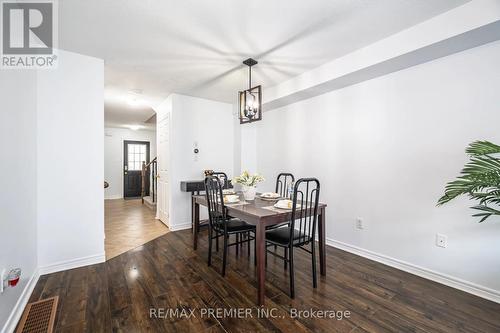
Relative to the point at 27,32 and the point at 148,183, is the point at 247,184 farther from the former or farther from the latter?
the point at 148,183

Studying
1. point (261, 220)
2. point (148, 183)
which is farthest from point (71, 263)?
point (148, 183)

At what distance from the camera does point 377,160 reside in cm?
271

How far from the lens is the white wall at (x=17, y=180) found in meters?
1.52

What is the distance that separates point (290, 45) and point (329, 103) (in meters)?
1.18

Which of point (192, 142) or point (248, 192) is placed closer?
point (248, 192)

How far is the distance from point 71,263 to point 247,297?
2067 millimetres

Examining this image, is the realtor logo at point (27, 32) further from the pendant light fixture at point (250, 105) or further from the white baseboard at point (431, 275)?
the white baseboard at point (431, 275)

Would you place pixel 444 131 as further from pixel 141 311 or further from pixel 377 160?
pixel 141 311

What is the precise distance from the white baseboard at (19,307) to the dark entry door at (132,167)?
18.9 ft

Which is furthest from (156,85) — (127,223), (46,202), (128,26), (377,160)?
(377,160)

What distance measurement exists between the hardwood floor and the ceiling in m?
2.47

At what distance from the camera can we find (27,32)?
81.7 inches

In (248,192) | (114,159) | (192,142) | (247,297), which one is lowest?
(247,297)

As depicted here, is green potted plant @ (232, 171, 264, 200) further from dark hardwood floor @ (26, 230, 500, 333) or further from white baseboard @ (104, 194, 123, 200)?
white baseboard @ (104, 194, 123, 200)
